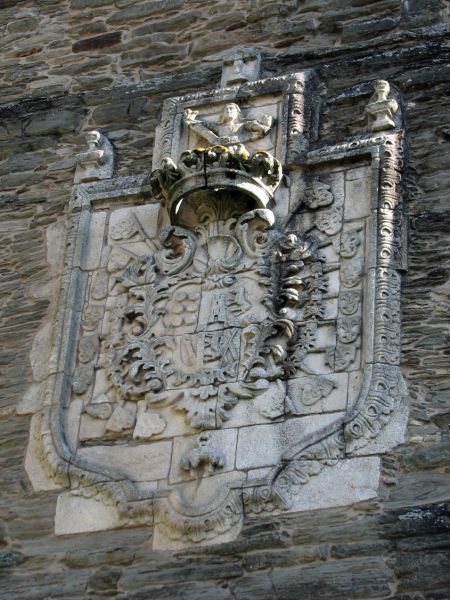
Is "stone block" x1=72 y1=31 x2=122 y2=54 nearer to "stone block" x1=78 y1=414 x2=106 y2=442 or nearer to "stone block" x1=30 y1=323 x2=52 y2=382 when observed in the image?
"stone block" x1=30 y1=323 x2=52 y2=382

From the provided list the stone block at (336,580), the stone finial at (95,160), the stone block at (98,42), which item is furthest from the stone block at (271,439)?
the stone block at (98,42)

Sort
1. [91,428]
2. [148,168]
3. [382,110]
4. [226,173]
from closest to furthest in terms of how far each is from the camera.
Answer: [91,428], [226,173], [382,110], [148,168]

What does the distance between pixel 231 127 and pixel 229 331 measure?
4.27 feet

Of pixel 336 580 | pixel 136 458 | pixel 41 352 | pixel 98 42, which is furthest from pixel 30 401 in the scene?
pixel 98 42

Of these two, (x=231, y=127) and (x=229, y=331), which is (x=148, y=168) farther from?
(x=229, y=331)

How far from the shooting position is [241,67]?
8.77 meters

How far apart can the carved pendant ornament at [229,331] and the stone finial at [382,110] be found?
0.60 feet

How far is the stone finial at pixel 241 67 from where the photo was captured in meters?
8.69

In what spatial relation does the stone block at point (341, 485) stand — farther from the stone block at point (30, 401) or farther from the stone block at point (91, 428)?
the stone block at point (30, 401)

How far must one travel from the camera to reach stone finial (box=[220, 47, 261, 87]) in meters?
8.69

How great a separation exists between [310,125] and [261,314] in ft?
4.05

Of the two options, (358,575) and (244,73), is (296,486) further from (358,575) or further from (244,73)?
(244,73)

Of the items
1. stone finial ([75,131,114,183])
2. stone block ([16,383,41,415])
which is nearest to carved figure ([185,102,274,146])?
stone finial ([75,131,114,183])

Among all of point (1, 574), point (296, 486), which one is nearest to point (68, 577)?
point (1, 574)
